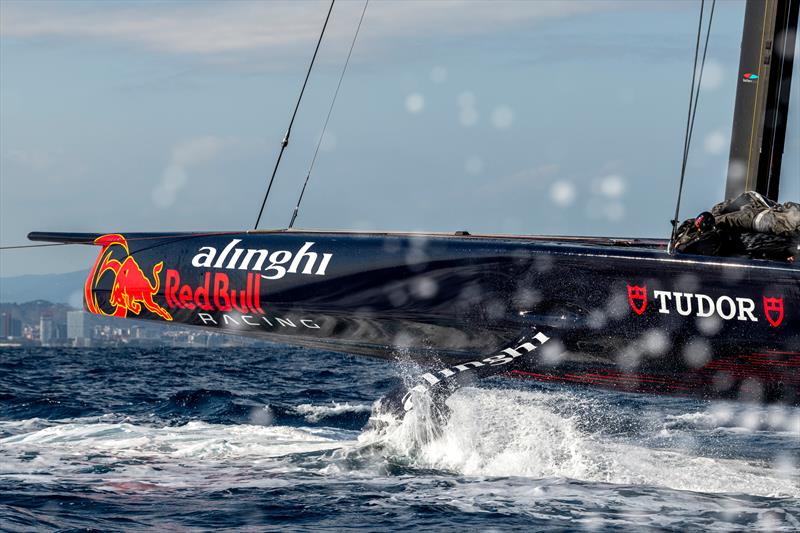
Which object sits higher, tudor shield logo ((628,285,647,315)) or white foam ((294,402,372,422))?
tudor shield logo ((628,285,647,315))

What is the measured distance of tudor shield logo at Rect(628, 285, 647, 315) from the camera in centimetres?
577

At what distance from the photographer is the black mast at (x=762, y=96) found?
7.16 meters

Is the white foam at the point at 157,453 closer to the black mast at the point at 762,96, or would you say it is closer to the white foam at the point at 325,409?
the white foam at the point at 325,409

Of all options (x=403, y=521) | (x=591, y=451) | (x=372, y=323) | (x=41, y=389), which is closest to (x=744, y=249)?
(x=591, y=451)

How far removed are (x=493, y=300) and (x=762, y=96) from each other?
2.54 m

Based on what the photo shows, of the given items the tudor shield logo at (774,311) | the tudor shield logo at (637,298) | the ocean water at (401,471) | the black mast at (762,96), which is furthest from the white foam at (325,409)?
the tudor shield logo at (774,311)

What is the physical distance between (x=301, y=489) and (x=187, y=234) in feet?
6.72

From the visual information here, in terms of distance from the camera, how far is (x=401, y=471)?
5.80 m

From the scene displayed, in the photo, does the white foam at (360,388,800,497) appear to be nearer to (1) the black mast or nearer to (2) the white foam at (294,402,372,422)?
(1) the black mast

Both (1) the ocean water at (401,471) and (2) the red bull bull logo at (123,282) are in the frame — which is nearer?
(1) the ocean water at (401,471)

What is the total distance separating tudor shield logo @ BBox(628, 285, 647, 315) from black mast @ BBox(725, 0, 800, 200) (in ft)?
5.97

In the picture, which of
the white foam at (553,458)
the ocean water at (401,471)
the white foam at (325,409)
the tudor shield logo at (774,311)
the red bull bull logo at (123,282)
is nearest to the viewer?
the ocean water at (401,471)

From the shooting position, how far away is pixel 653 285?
5.77 meters

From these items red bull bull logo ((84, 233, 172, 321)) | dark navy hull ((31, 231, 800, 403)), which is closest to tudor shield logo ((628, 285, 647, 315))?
dark navy hull ((31, 231, 800, 403))
